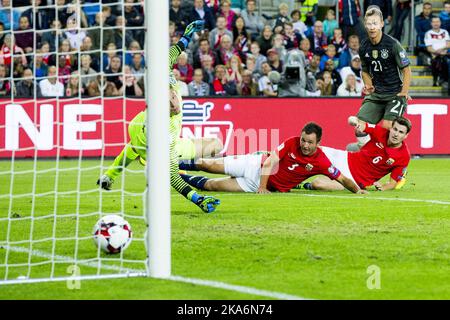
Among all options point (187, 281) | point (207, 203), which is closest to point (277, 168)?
point (207, 203)

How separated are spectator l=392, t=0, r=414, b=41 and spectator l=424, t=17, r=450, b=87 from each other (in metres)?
0.74

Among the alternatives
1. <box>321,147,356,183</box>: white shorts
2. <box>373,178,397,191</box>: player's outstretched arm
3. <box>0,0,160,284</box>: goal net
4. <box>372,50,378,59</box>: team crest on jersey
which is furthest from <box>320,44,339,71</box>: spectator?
<box>321,147,356,183</box>: white shorts

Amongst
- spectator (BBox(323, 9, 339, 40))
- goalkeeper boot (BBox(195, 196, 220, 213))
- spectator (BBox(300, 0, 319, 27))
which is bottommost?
goalkeeper boot (BBox(195, 196, 220, 213))

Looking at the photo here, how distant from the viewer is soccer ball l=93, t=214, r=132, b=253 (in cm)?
721

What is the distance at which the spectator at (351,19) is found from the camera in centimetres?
2164

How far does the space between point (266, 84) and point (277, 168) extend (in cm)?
760

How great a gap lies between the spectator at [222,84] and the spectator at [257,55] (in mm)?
824

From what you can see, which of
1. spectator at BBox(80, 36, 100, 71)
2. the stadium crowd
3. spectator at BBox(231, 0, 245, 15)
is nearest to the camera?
spectator at BBox(80, 36, 100, 71)

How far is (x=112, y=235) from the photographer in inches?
285

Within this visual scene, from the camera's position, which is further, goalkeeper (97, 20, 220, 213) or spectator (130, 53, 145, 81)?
spectator (130, 53, 145, 81)

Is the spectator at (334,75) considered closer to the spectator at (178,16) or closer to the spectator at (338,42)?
the spectator at (338,42)

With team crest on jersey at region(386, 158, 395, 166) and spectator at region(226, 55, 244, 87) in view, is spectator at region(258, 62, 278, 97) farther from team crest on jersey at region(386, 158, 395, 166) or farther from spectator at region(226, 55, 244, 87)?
team crest on jersey at region(386, 158, 395, 166)

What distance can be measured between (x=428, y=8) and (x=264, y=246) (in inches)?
594

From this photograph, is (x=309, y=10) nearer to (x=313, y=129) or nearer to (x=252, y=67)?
(x=252, y=67)
